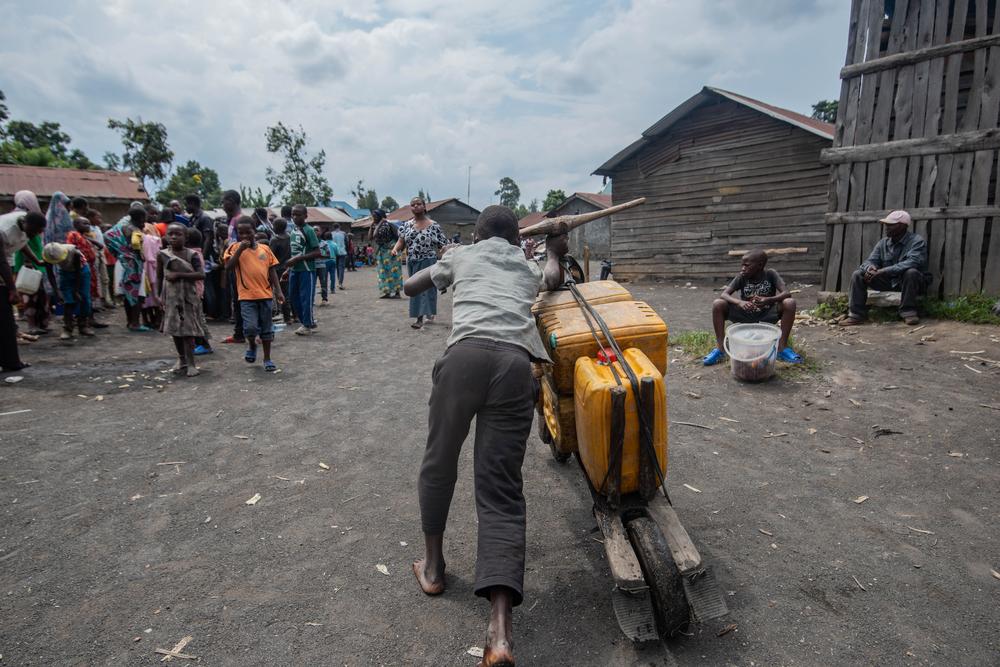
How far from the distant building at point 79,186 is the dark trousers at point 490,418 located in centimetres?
2434

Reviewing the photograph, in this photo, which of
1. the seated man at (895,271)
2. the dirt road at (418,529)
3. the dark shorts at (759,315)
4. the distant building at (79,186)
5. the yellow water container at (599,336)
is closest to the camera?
the dirt road at (418,529)

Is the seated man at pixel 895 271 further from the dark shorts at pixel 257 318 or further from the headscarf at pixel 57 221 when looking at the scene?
the headscarf at pixel 57 221

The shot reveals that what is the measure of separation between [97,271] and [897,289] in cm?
1228

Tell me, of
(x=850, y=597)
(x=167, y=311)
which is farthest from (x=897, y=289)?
(x=167, y=311)

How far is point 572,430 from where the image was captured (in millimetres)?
2971

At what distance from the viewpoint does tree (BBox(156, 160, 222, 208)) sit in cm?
4459

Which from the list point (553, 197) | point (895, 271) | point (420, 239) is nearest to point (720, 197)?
point (895, 271)

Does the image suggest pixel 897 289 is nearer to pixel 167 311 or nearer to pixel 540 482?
pixel 540 482

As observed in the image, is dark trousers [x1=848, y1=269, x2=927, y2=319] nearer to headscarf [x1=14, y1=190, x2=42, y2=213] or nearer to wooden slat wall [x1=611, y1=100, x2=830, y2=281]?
wooden slat wall [x1=611, y1=100, x2=830, y2=281]

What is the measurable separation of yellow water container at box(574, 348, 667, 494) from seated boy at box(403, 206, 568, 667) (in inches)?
9.7

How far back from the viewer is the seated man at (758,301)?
5.49 metres

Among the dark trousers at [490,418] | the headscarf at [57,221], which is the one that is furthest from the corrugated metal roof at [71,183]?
the dark trousers at [490,418]

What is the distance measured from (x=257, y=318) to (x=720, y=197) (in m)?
12.3

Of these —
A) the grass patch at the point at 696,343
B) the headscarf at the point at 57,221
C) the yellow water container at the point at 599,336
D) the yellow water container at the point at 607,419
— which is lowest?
the grass patch at the point at 696,343
